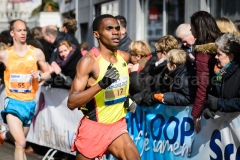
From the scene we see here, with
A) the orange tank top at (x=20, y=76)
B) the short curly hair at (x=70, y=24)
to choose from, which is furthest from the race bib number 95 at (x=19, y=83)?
the short curly hair at (x=70, y=24)

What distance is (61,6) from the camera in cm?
2497

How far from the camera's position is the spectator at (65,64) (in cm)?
881

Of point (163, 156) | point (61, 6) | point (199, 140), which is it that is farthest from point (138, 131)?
point (61, 6)

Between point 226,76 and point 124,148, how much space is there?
1.30 m

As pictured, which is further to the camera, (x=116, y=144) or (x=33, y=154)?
(x=33, y=154)

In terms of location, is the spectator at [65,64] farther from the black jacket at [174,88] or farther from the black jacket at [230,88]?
the black jacket at [230,88]

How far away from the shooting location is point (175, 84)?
22.0 feet

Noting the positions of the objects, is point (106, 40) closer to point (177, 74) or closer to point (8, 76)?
point (177, 74)

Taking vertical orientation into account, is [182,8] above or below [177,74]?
above

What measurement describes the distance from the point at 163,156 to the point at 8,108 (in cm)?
234

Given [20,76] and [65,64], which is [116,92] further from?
[65,64]

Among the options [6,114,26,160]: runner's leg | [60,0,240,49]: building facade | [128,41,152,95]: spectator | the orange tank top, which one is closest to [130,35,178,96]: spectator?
[128,41,152,95]: spectator

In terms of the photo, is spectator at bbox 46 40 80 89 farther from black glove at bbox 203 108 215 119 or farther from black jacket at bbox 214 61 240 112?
black jacket at bbox 214 61 240 112

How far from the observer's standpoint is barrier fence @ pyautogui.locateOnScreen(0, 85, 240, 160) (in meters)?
5.86
